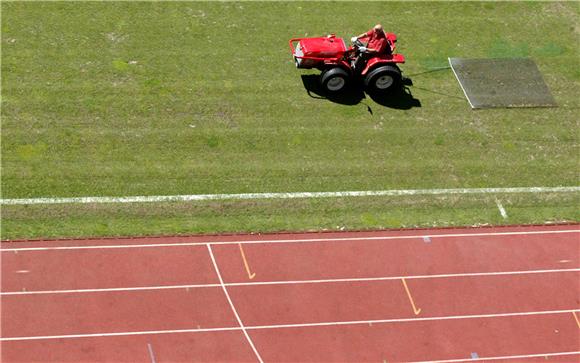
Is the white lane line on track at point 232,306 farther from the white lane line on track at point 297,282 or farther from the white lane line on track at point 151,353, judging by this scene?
the white lane line on track at point 151,353

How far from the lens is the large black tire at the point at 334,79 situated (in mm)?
18375

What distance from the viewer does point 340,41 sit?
1897 centimetres

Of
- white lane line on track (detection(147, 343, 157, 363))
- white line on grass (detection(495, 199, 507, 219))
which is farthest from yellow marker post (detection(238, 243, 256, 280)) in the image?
white line on grass (detection(495, 199, 507, 219))

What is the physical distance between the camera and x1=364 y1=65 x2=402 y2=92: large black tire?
18.5 m

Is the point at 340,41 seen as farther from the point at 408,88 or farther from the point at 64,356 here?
the point at 64,356

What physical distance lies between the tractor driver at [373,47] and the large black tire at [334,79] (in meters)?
0.52

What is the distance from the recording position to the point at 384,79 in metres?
18.7

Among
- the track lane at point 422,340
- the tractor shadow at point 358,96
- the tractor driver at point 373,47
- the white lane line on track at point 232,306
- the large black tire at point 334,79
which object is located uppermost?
the tractor driver at point 373,47

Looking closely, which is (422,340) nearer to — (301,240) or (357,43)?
(301,240)

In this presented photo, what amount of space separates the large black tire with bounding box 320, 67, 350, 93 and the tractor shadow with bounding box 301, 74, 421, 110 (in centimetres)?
29

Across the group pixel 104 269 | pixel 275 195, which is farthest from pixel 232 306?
pixel 275 195

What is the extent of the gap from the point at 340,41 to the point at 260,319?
8434 millimetres

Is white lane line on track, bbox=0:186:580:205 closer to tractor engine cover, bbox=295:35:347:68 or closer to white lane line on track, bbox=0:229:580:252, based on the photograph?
white lane line on track, bbox=0:229:580:252

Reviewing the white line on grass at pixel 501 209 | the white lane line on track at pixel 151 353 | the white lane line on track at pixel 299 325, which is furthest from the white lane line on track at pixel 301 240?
the white lane line on track at pixel 151 353
